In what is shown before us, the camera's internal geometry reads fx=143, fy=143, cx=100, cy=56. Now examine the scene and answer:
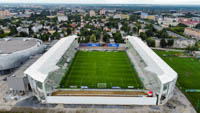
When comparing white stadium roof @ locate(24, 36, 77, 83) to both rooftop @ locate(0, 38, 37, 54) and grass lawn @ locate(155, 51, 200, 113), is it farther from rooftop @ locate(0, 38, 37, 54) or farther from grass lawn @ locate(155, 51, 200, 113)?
grass lawn @ locate(155, 51, 200, 113)

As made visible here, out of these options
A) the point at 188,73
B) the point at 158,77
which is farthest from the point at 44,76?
the point at 188,73

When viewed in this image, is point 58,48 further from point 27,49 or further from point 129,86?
point 129,86

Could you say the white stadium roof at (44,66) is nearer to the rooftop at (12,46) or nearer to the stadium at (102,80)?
the stadium at (102,80)

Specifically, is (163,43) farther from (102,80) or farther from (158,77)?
(158,77)

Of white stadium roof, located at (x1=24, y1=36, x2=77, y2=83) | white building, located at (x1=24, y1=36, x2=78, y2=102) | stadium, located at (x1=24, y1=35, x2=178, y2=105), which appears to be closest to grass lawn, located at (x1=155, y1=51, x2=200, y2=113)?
stadium, located at (x1=24, y1=35, x2=178, y2=105)

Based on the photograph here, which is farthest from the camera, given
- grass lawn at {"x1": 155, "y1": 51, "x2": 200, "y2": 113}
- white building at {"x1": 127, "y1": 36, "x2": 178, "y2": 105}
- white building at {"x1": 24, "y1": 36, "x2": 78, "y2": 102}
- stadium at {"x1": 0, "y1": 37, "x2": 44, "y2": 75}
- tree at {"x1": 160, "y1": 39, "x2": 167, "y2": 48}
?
tree at {"x1": 160, "y1": 39, "x2": 167, "y2": 48}

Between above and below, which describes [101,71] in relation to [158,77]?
below

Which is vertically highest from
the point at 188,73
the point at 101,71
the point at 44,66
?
the point at 44,66

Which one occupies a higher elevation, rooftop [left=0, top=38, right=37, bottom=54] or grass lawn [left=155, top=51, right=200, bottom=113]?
rooftop [left=0, top=38, right=37, bottom=54]
